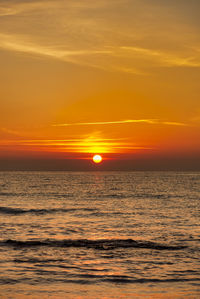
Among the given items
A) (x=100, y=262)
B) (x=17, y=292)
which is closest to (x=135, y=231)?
(x=100, y=262)

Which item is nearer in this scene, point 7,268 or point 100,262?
point 7,268

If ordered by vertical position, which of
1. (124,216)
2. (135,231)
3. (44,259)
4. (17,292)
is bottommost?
(17,292)

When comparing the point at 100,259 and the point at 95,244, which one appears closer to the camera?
the point at 100,259

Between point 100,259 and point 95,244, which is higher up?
point 95,244

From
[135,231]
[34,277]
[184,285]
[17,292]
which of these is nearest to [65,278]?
[34,277]

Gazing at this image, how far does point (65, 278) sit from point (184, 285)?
5347 millimetres

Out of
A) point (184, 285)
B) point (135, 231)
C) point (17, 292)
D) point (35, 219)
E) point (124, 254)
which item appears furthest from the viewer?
point (35, 219)

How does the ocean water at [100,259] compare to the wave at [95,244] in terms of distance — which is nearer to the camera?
the ocean water at [100,259]

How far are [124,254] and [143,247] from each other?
259cm

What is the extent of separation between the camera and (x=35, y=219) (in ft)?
131

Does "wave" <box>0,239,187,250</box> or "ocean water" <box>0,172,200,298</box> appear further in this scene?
"wave" <box>0,239,187,250</box>

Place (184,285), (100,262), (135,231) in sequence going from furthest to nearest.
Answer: (135,231)
(100,262)
(184,285)

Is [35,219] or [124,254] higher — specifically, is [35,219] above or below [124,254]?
above

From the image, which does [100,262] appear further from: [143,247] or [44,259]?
[143,247]
